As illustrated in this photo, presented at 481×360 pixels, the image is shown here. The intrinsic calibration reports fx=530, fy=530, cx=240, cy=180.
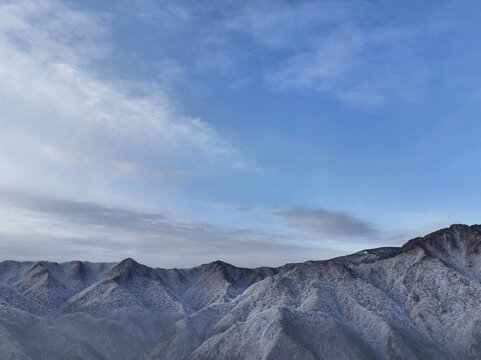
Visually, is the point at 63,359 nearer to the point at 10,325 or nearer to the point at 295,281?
the point at 10,325

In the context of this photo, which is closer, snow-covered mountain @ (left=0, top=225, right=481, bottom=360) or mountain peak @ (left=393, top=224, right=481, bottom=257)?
snow-covered mountain @ (left=0, top=225, right=481, bottom=360)

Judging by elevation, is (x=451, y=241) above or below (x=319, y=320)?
above

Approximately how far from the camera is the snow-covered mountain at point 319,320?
117 m

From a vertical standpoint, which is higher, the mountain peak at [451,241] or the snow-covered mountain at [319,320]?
the mountain peak at [451,241]

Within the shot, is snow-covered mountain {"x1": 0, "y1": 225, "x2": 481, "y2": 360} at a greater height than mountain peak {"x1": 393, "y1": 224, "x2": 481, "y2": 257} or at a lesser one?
lesser

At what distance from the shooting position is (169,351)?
12975cm

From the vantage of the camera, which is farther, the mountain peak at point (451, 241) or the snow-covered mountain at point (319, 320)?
the mountain peak at point (451, 241)

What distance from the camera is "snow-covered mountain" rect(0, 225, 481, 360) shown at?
4596 inches

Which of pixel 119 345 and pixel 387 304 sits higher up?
pixel 387 304

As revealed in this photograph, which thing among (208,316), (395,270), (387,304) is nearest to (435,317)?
(387,304)

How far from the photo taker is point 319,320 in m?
123

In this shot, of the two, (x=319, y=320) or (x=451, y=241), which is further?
(x=451, y=241)

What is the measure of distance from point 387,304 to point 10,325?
3624 inches

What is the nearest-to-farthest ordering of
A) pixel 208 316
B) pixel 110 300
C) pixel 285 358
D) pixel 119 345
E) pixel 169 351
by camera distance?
pixel 285 358
pixel 169 351
pixel 208 316
pixel 119 345
pixel 110 300
